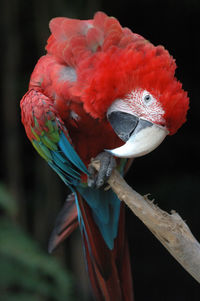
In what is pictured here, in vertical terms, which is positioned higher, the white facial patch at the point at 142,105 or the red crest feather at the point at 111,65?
the red crest feather at the point at 111,65

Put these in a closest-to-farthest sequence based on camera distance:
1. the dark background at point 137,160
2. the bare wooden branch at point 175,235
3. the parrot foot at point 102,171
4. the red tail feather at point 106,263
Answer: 1. the bare wooden branch at point 175,235
2. the parrot foot at point 102,171
3. the red tail feather at point 106,263
4. the dark background at point 137,160

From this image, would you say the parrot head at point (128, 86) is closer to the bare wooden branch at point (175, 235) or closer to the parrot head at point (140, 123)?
the parrot head at point (140, 123)

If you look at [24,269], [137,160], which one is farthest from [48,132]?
[137,160]

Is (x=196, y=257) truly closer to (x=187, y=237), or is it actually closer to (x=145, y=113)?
(x=187, y=237)

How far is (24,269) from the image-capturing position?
1.62m

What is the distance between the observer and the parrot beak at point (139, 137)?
84 centimetres

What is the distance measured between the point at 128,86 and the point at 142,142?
12cm

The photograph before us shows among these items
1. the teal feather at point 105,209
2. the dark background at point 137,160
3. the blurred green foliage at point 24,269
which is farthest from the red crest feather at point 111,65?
the dark background at point 137,160

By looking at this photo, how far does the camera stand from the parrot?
0.85m

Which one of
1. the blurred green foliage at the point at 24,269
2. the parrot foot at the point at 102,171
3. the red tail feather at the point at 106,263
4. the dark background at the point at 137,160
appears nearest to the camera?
the parrot foot at the point at 102,171

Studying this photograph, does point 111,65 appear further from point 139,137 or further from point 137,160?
point 137,160

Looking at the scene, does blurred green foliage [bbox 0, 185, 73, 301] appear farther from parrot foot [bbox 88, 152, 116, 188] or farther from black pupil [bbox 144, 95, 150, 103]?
black pupil [bbox 144, 95, 150, 103]

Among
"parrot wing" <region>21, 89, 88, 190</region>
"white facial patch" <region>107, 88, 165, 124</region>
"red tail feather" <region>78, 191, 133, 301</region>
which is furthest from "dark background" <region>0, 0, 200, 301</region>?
"white facial patch" <region>107, 88, 165, 124</region>

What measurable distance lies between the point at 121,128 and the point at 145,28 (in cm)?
134
